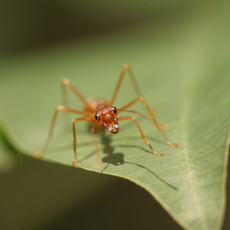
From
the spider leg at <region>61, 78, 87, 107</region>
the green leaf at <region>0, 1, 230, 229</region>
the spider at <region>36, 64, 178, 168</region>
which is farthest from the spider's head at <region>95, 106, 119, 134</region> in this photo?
the spider leg at <region>61, 78, 87, 107</region>

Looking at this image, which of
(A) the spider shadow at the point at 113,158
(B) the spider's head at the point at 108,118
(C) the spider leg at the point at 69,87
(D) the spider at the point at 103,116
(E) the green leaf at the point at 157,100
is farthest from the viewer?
(C) the spider leg at the point at 69,87

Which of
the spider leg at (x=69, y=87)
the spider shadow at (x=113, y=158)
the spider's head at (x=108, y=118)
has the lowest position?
the spider shadow at (x=113, y=158)

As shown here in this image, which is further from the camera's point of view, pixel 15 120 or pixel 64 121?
pixel 64 121

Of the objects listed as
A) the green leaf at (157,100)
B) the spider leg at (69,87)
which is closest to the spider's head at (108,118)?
the green leaf at (157,100)

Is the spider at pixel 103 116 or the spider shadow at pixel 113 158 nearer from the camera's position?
the spider shadow at pixel 113 158

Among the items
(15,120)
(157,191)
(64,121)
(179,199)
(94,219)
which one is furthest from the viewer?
(64,121)

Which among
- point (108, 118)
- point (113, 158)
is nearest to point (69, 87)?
point (108, 118)

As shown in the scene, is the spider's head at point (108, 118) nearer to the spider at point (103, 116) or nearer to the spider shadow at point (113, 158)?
the spider at point (103, 116)

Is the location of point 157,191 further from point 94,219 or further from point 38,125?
point 38,125

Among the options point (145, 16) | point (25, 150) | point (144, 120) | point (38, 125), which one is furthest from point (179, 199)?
point (145, 16)

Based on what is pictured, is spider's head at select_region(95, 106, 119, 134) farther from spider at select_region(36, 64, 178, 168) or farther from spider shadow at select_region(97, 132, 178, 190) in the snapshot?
spider shadow at select_region(97, 132, 178, 190)
